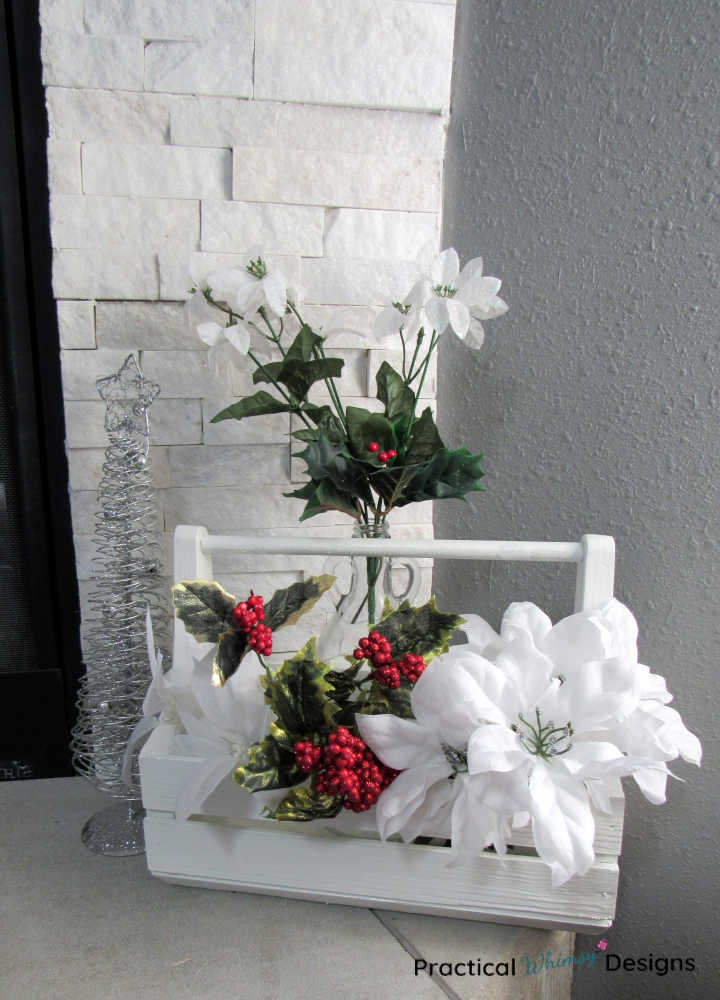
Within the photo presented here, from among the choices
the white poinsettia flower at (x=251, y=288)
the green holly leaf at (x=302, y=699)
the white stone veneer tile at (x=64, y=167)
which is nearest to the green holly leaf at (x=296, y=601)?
the green holly leaf at (x=302, y=699)

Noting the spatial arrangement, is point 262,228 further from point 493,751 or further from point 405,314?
point 493,751

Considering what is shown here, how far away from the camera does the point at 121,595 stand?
0.74 meters

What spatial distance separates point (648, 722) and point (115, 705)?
1.62 ft

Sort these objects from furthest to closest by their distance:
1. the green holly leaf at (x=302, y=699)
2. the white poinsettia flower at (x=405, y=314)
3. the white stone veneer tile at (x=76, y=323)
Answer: the white stone veneer tile at (x=76, y=323)
the white poinsettia flower at (x=405, y=314)
the green holly leaf at (x=302, y=699)

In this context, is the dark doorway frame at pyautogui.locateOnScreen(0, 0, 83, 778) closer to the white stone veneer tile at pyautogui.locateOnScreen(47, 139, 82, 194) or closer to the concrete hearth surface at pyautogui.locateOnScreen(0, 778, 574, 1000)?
the white stone veneer tile at pyautogui.locateOnScreen(47, 139, 82, 194)

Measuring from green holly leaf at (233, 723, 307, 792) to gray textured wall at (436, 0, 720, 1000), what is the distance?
1.20 ft

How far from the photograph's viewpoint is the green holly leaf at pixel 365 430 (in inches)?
27.4

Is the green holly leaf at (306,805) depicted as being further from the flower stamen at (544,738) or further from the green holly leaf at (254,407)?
the green holly leaf at (254,407)

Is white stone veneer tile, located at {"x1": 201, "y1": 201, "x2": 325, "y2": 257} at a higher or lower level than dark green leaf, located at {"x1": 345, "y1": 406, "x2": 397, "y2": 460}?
higher

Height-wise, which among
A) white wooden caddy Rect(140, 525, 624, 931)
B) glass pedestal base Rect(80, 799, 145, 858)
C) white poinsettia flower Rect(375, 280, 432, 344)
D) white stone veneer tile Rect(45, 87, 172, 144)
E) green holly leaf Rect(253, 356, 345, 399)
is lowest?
glass pedestal base Rect(80, 799, 145, 858)

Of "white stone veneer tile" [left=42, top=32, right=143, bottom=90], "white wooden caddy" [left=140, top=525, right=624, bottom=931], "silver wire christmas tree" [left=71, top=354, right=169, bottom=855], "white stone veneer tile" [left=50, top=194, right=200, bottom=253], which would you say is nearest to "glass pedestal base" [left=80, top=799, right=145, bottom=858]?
"silver wire christmas tree" [left=71, top=354, right=169, bottom=855]

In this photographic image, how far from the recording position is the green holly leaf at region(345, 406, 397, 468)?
70cm

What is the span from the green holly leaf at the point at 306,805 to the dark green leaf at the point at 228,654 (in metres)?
0.10

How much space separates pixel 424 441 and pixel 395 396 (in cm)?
6
